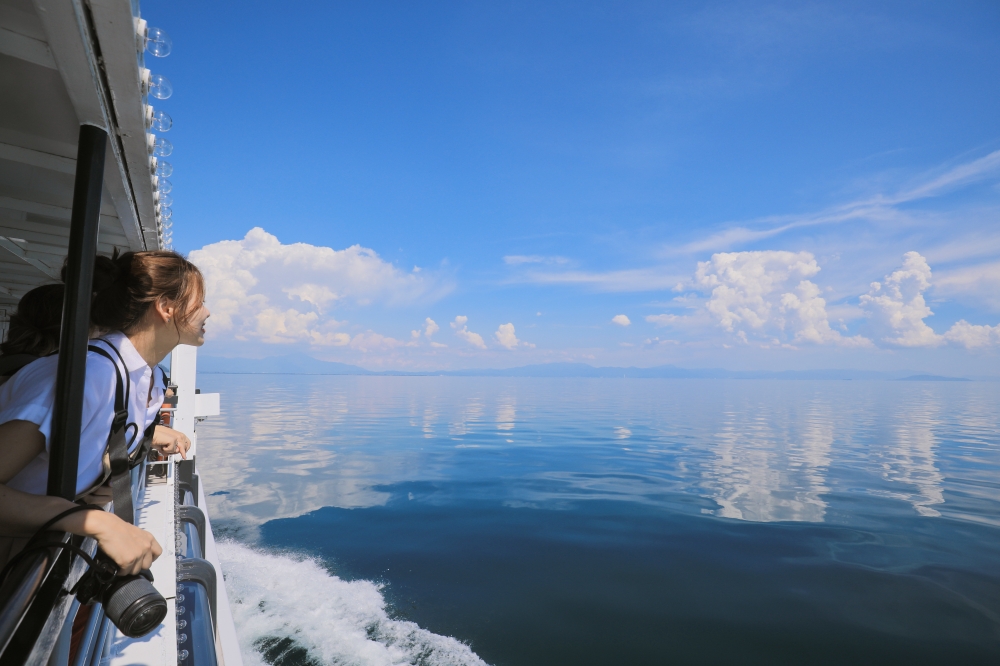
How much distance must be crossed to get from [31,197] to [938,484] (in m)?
17.2

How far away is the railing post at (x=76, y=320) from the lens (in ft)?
5.09

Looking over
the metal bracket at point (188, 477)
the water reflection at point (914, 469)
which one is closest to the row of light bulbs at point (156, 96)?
the metal bracket at point (188, 477)

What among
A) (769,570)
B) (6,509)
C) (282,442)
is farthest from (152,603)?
(282,442)

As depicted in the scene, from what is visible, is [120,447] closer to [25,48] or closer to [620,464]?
[25,48]

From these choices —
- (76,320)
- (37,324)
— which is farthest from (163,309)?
(37,324)

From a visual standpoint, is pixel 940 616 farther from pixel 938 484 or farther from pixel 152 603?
pixel 938 484

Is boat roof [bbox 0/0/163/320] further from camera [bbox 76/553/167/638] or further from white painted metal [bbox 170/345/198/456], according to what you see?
white painted metal [bbox 170/345/198/456]

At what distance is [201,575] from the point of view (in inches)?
107

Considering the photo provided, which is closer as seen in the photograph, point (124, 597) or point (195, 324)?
point (124, 597)

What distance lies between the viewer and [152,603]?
1.33 m

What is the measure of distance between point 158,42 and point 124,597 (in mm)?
2131

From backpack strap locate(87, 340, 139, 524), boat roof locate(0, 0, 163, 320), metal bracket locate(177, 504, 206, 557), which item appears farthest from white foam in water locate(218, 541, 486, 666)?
boat roof locate(0, 0, 163, 320)

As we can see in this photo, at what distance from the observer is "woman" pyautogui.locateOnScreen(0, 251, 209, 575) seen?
1.40 m

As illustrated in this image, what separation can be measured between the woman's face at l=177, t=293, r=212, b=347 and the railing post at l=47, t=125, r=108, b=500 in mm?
321
